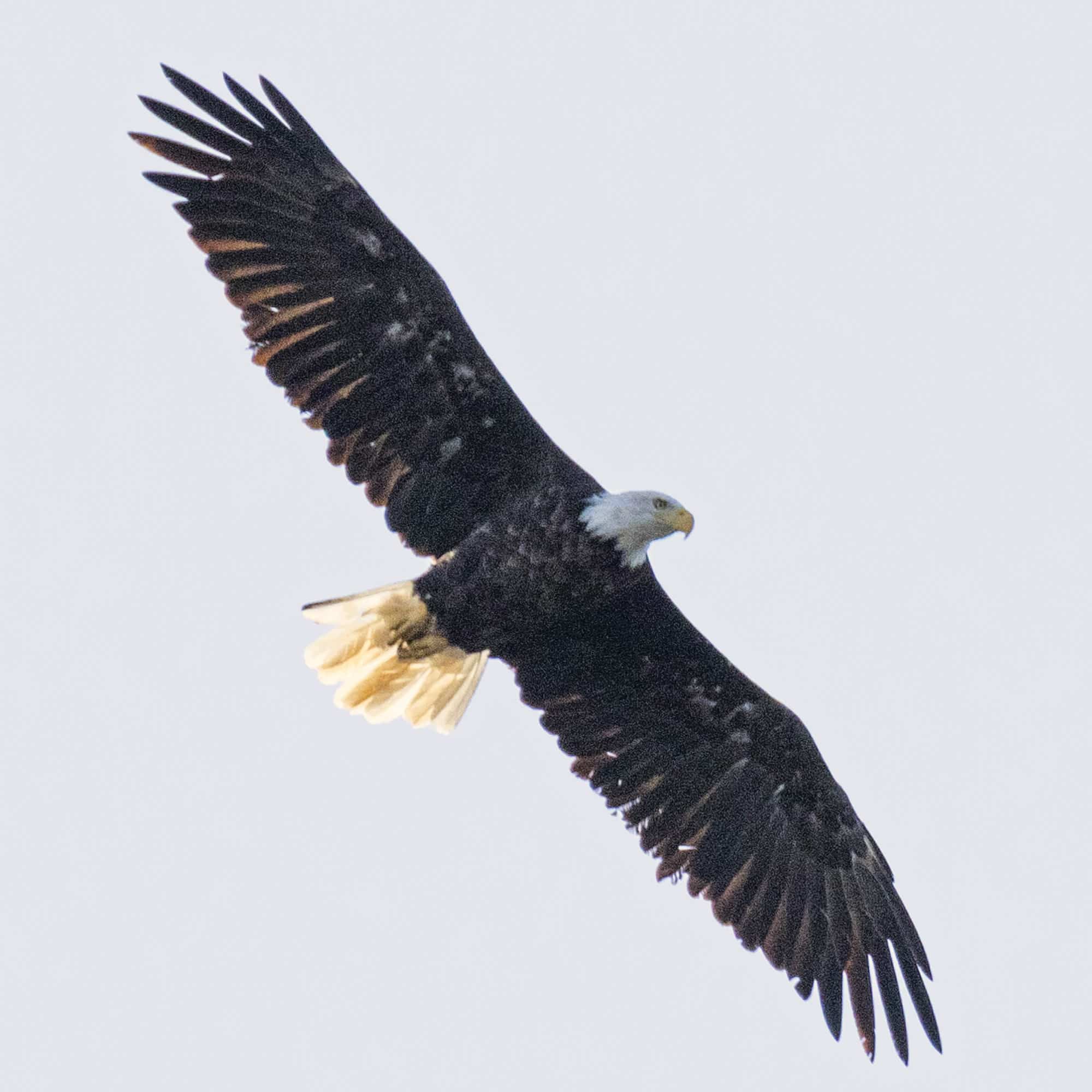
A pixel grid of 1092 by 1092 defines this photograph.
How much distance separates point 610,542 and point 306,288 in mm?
1854

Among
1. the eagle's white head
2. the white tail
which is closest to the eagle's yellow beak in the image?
the eagle's white head

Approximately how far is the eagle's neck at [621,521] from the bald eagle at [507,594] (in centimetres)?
1

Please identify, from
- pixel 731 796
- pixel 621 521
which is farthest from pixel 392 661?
pixel 731 796

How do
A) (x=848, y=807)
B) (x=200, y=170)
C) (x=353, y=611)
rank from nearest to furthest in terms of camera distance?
(x=200, y=170) → (x=353, y=611) → (x=848, y=807)

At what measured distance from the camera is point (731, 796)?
11766 mm

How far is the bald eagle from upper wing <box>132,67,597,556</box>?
1 cm

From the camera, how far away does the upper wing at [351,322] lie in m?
10.4

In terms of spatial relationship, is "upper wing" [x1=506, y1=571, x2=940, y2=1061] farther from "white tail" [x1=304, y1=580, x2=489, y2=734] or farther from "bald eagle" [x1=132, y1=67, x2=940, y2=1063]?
"white tail" [x1=304, y1=580, x2=489, y2=734]

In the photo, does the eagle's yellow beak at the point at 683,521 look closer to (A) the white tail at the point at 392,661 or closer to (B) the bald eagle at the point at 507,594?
(B) the bald eagle at the point at 507,594

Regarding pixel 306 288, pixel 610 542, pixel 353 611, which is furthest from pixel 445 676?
pixel 306 288

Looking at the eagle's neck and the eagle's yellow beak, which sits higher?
the eagle's yellow beak

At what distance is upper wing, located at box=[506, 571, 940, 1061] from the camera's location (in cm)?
1149

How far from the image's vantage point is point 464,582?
10758 millimetres

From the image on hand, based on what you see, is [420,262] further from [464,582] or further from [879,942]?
[879,942]
